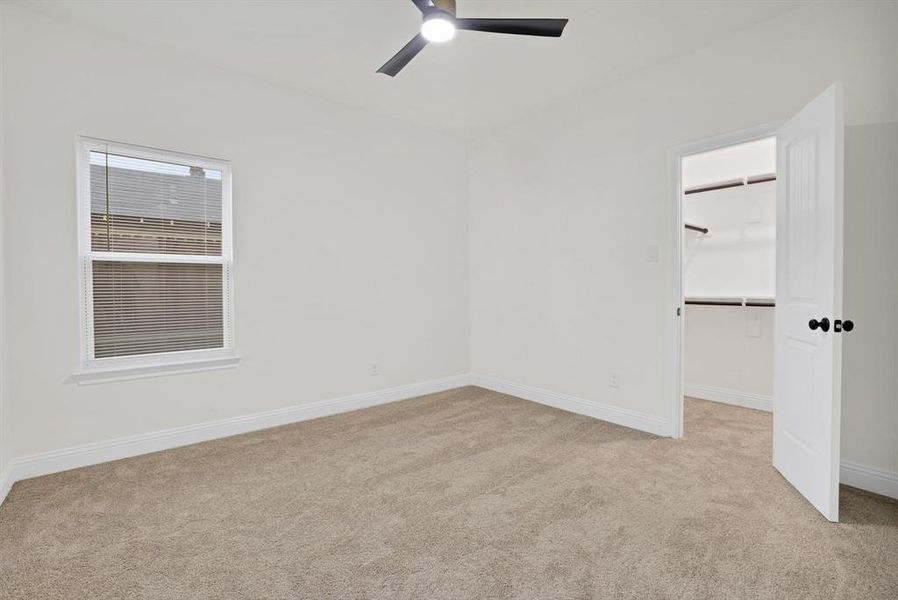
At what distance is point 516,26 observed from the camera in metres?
2.24

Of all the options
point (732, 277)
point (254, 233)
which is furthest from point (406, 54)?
point (732, 277)

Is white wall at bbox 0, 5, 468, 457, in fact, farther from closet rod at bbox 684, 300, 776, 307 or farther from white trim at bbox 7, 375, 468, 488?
closet rod at bbox 684, 300, 776, 307

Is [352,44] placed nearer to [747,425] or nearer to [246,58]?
[246,58]

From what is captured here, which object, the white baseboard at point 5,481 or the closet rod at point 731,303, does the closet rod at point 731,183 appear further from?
the white baseboard at point 5,481

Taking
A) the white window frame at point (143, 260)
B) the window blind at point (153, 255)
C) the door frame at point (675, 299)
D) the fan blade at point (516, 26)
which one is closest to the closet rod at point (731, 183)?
the door frame at point (675, 299)

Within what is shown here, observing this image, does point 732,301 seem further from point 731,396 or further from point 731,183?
point 731,183

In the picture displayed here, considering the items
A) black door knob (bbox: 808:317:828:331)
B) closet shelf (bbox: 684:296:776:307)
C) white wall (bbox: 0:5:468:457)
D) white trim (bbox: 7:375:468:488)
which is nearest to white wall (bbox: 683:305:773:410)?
closet shelf (bbox: 684:296:776:307)

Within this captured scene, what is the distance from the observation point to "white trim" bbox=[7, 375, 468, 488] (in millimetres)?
2736

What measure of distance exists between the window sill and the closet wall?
162 inches

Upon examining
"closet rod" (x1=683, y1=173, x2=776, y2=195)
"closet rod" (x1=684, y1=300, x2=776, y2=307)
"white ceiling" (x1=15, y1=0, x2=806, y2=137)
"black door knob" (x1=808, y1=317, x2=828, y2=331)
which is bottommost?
"black door knob" (x1=808, y1=317, x2=828, y2=331)

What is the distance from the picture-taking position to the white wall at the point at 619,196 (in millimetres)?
2529

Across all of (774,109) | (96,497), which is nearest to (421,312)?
(96,497)

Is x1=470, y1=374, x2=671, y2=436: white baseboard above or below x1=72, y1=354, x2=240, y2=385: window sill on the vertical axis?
below

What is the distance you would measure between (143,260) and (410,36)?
236cm
